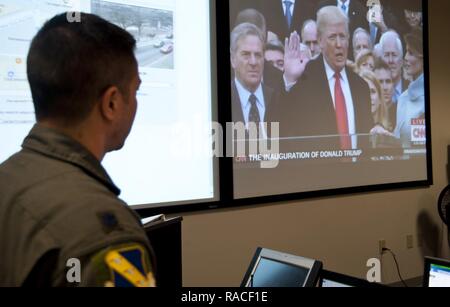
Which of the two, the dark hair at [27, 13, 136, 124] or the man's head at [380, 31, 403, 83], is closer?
the dark hair at [27, 13, 136, 124]

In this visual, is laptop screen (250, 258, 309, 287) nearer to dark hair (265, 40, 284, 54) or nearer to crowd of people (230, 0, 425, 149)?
crowd of people (230, 0, 425, 149)

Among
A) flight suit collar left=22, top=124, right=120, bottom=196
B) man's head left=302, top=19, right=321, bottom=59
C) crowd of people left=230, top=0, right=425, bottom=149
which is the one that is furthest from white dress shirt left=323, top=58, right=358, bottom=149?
Answer: flight suit collar left=22, top=124, right=120, bottom=196

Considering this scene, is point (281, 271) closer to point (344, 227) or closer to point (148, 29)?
point (148, 29)

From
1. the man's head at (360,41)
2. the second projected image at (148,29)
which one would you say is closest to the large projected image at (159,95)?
the second projected image at (148,29)

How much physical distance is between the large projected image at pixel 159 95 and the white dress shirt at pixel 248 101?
0.71ft

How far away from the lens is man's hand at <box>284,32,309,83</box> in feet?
9.96

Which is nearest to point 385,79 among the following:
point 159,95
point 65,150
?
point 159,95

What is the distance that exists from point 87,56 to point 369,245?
3.21 meters

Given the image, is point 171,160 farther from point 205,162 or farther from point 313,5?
point 313,5

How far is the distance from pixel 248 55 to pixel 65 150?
2.20m

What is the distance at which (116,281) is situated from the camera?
0.65 m

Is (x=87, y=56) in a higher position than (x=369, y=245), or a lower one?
higher

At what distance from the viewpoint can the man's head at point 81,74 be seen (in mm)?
829
